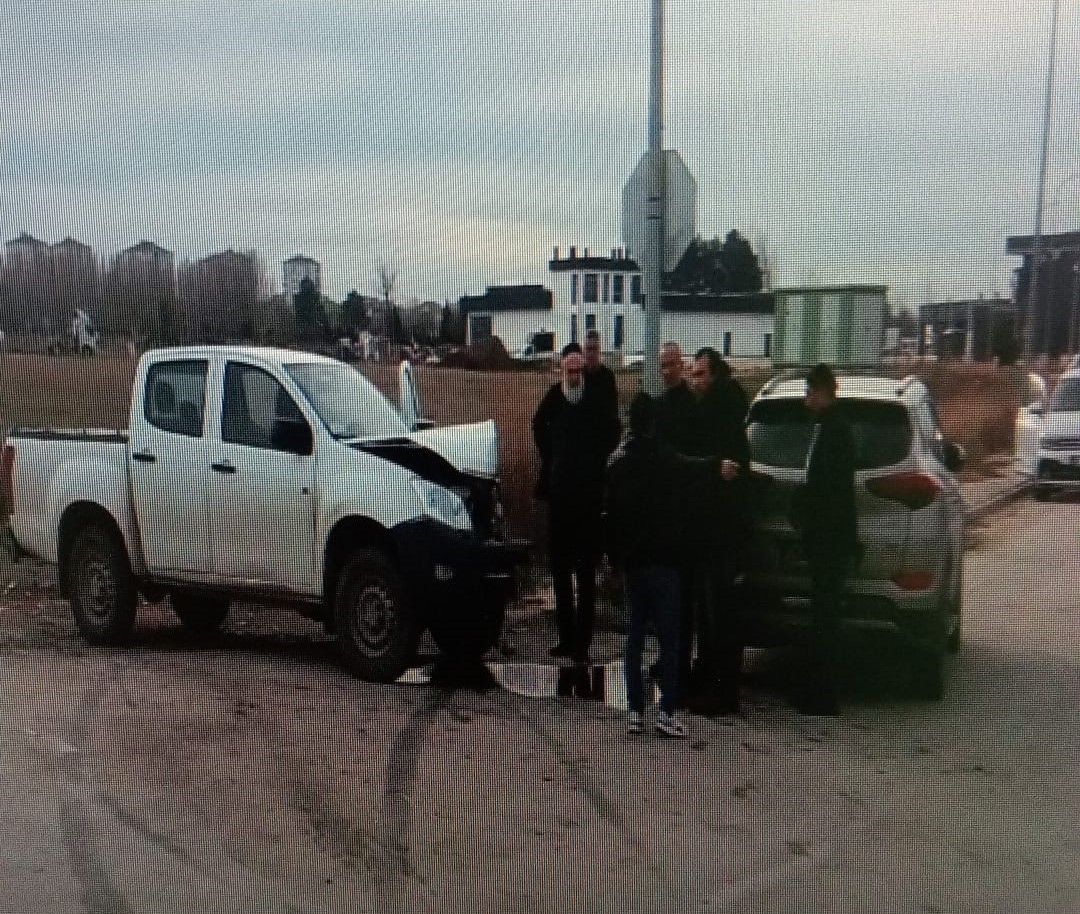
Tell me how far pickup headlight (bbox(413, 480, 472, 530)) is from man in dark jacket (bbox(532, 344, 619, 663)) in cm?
72

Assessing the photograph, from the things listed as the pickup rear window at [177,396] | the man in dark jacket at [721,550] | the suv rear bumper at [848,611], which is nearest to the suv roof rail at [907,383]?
the man in dark jacket at [721,550]

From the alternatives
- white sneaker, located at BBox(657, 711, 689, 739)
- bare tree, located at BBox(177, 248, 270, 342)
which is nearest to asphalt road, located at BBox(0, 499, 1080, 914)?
white sneaker, located at BBox(657, 711, 689, 739)

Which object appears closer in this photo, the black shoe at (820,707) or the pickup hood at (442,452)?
the black shoe at (820,707)

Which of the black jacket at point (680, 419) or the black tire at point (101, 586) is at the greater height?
the black jacket at point (680, 419)

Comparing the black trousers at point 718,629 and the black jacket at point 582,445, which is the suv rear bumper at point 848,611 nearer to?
the black trousers at point 718,629

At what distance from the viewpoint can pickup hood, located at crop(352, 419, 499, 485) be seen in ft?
22.9

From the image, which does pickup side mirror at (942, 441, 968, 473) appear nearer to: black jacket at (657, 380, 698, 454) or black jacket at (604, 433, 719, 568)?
black jacket at (657, 380, 698, 454)

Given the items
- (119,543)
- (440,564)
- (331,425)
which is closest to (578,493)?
(440,564)

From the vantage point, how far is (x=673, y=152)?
7.98 m

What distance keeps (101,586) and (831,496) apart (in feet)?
16.1

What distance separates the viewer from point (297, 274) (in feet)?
27.1

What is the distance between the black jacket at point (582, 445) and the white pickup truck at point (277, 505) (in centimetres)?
43

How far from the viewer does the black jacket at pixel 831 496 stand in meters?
6.25

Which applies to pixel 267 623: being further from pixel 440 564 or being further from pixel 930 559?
pixel 930 559
